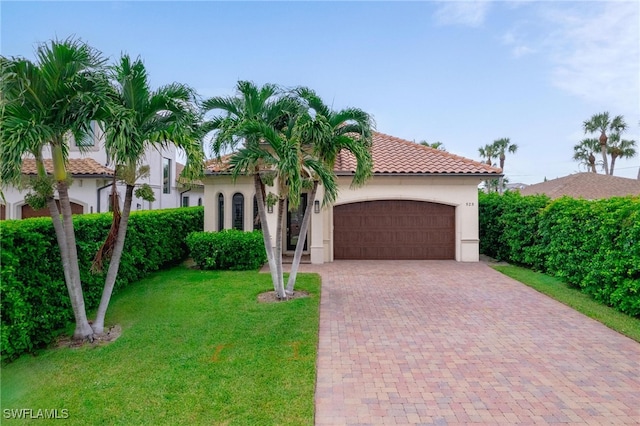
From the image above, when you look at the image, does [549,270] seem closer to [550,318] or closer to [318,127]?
[550,318]

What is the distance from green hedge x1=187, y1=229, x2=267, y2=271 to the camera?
41.4 ft

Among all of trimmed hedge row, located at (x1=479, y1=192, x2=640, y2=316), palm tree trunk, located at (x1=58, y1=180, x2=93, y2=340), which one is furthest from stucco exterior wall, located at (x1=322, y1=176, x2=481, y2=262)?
palm tree trunk, located at (x1=58, y1=180, x2=93, y2=340)

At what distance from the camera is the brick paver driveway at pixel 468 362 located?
4.39m

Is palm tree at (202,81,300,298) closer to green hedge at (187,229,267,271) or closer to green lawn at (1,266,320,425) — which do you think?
green lawn at (1,266,320,425)

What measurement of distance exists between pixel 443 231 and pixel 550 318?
741 cm

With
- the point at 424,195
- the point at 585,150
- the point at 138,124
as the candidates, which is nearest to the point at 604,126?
the point at 585,150

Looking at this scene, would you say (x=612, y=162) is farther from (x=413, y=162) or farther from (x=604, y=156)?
(x=413, y=162)

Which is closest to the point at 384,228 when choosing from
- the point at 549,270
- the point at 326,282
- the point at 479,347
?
the point at 326,282

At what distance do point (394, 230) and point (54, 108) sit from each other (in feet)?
40.1

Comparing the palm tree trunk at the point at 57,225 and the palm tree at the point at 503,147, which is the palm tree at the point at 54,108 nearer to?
the palm tree trunk at the point at 57,225

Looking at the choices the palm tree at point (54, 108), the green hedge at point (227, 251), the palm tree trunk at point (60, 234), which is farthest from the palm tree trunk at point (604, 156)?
the palm tree trunk at point (60, 234)

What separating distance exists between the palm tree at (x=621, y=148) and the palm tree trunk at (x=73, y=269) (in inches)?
2108

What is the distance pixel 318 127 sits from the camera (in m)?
8.30

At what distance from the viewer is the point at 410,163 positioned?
1512cm
